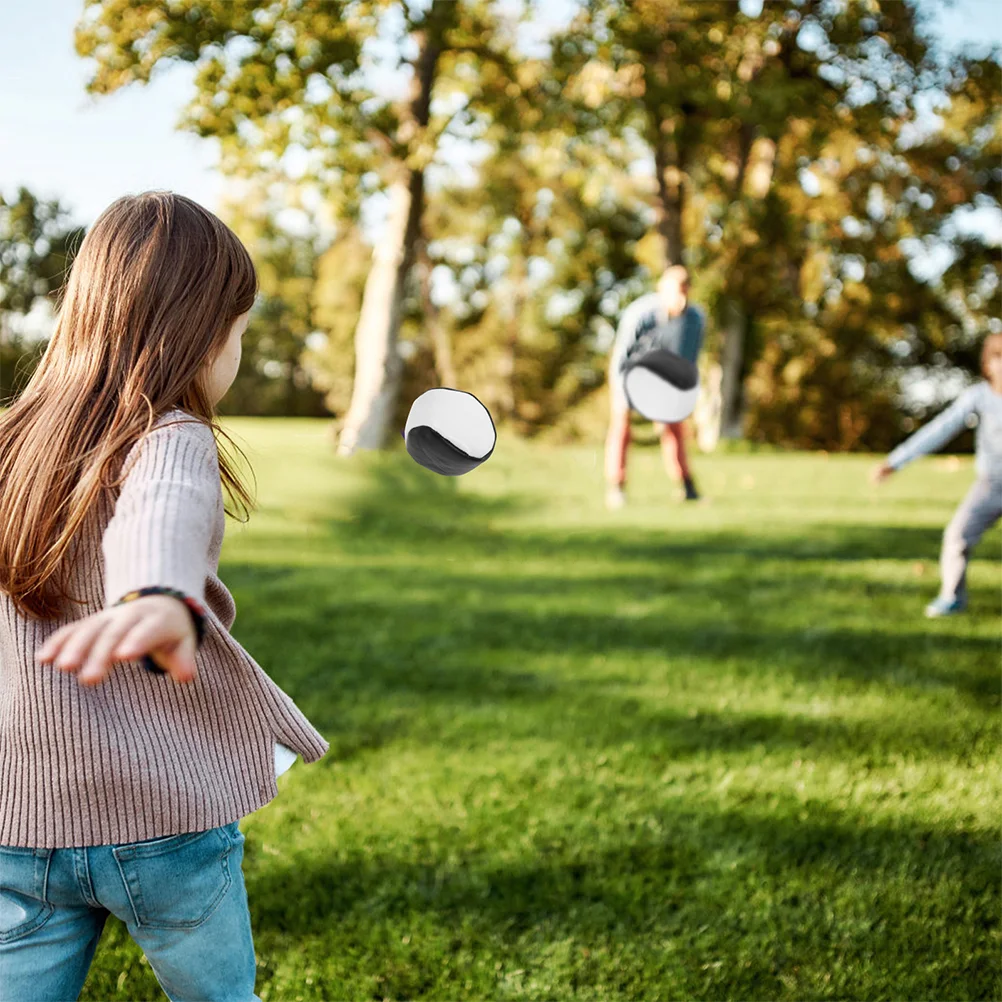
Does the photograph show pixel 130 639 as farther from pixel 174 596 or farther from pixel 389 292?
pixel 389 292

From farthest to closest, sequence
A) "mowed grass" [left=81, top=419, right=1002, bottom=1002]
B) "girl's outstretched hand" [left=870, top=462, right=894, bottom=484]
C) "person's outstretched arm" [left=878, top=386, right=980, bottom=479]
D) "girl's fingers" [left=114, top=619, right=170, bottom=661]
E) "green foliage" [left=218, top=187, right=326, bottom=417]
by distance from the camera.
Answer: "green foliage" [left=218, top=187, right=326, bottom=417]
"person's outstretched arm" [left=878, top=386, right=980, bottom=479]
"girl's outstretched hand" [left=870, top=462, right=894, bottom=484]
"mowed grass" [left=81, top=419, right=1002, bottom=1002]
"girl's fingers" [left=114, top=619, right=170, bottom=661]

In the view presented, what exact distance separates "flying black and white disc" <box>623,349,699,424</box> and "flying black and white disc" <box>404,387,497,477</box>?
2.63m

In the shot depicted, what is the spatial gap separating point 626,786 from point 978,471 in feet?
10.6

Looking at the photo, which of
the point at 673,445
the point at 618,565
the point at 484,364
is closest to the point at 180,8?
the point at 673,445

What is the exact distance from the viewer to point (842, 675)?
15.1 ft

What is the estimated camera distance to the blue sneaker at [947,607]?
18.6 ft

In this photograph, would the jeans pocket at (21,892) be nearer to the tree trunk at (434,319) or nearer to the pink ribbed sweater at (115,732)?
the pink ribbed sweater at (115,732)

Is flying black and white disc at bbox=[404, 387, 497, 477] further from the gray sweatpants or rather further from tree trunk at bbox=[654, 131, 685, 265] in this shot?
tree trunk at bbox=[654, 131, 685, 265]

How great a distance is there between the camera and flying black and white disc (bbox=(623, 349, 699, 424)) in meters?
4.34

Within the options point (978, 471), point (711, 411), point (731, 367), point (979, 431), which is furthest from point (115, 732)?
point (711, 411)

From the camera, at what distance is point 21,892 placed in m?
1.50

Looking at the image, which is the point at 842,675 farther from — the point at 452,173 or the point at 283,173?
the point at 452,173

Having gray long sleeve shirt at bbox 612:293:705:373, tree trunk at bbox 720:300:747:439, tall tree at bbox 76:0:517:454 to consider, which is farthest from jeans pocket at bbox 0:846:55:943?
tree trunk at bbox 720:300:747:439

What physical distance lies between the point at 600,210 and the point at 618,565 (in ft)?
87.2
